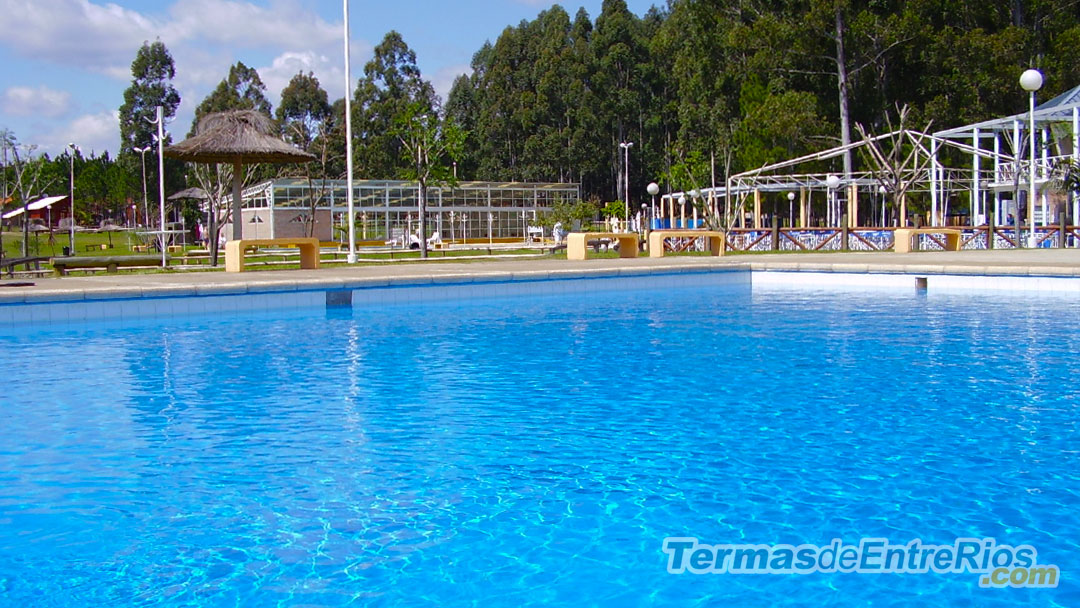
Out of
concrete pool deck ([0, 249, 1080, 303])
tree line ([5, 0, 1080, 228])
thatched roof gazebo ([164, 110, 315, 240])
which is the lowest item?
concrete pool deck ([0, 249, 1080, 303])

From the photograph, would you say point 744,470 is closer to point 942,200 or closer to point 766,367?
point 766,367

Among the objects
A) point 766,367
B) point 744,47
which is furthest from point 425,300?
point 744,47

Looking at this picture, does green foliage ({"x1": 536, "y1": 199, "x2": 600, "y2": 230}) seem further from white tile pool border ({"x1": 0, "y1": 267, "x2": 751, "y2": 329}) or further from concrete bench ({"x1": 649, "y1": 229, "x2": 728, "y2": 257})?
white tile pool border ({"x1": 0, "y1": 267, "x2": 751, "y2": 329})

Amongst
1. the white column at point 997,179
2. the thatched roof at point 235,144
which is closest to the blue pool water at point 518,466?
the thatched roof at point 235,144

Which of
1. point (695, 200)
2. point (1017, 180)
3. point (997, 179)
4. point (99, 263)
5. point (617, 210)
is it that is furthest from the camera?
point (617, 210)

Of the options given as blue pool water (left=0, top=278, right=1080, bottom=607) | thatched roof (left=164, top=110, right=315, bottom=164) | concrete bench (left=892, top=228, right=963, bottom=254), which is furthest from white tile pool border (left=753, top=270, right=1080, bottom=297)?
thatched roof (left=164, top=110, right=315, bottom=164)

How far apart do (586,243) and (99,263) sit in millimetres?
11427

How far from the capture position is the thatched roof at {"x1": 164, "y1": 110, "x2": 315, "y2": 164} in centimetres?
2161

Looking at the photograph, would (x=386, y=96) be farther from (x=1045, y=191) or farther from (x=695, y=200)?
(x=1045, y=191)

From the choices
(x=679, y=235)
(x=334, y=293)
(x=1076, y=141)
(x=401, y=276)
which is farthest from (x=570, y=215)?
(x=334, y=293)

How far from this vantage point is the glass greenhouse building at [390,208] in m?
44.1

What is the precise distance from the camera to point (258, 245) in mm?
20453

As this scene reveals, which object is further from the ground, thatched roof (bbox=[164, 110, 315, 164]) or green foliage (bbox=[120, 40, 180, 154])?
green foliage (bbox=[120, 40, 180, 154])

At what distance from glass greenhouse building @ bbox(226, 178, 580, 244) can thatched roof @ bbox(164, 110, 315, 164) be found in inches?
619
